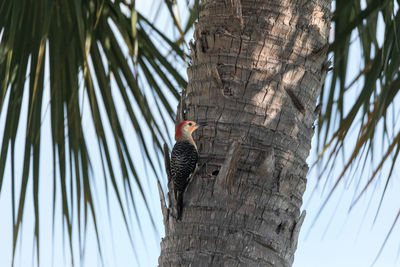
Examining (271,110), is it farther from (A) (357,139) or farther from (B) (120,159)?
(B) (120,159)

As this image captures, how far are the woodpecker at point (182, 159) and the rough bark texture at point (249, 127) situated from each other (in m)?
0.03

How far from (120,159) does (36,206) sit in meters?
0.45

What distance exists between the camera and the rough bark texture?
2.01 meters

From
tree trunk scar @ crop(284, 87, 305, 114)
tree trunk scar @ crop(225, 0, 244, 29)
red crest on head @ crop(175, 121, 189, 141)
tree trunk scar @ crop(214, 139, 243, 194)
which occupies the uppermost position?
tree trunk scar @ crop(225, 0, 244, 29)

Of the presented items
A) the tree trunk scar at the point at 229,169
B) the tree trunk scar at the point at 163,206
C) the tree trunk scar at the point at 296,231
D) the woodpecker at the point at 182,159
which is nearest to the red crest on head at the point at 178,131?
the woodpecker at the point at 182,159

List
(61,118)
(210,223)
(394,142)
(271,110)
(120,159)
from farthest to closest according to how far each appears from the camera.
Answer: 1. (120,159)
2. (61,118)
3. (394,142)
4. (271,110)
5. (210,223)

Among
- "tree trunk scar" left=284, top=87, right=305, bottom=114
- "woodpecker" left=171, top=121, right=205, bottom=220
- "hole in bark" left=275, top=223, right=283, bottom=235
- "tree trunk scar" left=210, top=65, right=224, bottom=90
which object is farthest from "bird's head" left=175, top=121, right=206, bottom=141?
"hole in bark" left=275, top=223, right=283, bottom=235

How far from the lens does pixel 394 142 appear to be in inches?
94.5

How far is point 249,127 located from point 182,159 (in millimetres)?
Answer: 285

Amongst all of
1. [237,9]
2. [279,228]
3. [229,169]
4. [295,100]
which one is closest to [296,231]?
[279,228]

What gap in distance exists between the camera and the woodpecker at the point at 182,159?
2.16 metres

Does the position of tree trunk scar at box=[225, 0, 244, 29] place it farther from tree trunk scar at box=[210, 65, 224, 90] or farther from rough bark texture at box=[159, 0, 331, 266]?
tree trunk scar at box=[210, 65, 224, 90]

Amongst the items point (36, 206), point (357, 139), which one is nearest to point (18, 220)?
point (36, 206)

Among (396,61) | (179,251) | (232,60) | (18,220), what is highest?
(396,61)
